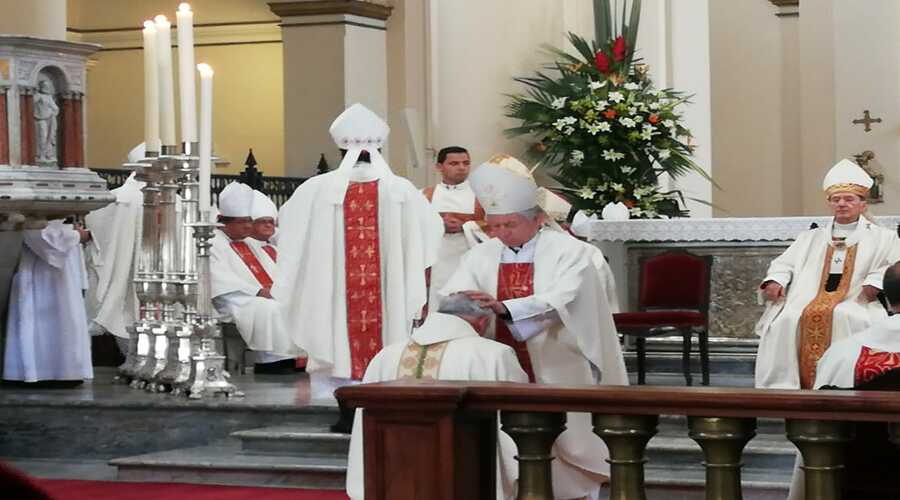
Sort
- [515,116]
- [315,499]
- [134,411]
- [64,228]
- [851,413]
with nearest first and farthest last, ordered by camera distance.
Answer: [851,413] < [315,499] < [134,411] < [64,228] < [515,116]

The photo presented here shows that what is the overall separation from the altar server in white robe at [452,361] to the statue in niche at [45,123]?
9.54 feet

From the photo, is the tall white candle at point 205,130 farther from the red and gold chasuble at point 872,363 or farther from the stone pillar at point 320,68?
the stone pillar at point 320,68

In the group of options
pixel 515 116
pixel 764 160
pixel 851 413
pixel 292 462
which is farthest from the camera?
pixel 764 160

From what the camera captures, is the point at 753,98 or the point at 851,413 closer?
the point at 851,413

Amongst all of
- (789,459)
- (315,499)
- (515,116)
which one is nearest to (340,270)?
(315,499)

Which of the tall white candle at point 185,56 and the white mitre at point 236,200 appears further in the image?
the white mitre at point 236,200

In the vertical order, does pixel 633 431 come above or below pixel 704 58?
below

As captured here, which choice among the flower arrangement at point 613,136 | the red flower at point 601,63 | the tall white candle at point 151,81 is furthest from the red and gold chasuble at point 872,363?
the red flower at point 601,63

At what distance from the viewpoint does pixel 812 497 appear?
11.3 ft

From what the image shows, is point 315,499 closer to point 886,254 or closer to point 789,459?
point 789,459

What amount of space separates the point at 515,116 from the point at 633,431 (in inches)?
354

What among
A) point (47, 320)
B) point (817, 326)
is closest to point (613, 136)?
point (817, 326)

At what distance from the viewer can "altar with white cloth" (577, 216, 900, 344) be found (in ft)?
33.0

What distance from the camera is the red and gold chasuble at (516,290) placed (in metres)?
5.88
